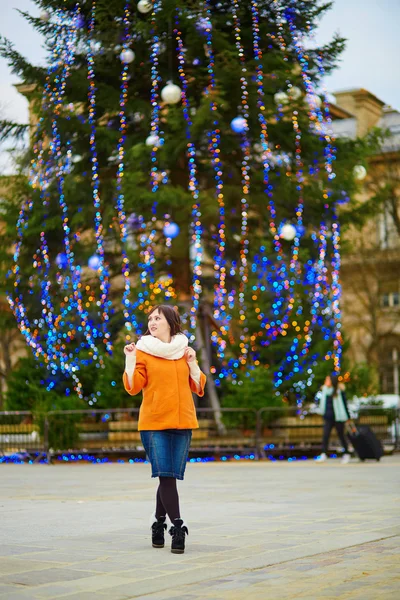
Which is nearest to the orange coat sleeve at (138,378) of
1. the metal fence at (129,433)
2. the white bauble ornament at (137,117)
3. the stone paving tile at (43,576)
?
the stone paving tile at (43,576)

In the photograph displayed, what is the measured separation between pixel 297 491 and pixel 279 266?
14717mm

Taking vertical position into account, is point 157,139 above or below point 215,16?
below

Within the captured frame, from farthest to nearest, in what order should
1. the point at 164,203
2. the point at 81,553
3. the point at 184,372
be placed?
the point at 164,203 < the point at 184,372 < the point at 81,553

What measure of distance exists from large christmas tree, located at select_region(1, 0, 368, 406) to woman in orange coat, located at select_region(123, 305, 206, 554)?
1440 centimetres

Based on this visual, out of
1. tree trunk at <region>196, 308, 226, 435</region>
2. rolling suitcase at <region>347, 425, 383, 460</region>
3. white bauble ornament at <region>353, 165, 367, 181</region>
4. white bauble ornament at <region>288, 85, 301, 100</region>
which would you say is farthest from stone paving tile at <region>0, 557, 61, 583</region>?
white bauble ornament at <region>353, 165, 367, 181</region>

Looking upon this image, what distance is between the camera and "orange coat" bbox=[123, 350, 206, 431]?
7.76 meters

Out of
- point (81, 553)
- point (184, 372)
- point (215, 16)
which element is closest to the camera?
point (81, 553)

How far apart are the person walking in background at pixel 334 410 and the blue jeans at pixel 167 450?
44.9 feet

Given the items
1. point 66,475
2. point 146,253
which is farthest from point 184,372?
point 146,253

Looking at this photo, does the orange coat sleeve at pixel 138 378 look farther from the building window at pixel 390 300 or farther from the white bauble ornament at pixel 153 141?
the building window at pixel 390 300

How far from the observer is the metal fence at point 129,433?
2266 cm

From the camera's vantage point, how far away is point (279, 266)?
27.6 meters

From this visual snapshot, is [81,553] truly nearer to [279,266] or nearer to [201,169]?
[201,169]

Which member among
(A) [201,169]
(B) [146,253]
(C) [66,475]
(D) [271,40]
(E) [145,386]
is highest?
(D) [271,40]
